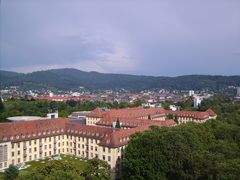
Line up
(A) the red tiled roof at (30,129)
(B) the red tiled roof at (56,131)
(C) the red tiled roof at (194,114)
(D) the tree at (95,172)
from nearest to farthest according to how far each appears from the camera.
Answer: (D) the tree at (95,172) < (B) the red tiled roof at (56,131) < (A) the red tiled roof at (30,129) < (C) the red tiled roof at (194,114)

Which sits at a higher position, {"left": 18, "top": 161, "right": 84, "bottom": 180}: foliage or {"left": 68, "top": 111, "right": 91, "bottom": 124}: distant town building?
{"left": 18, "top": 161, "right": 84, "bottom": 180}: foliage

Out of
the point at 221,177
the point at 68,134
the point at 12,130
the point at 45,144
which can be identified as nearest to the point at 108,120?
the point at 68,134

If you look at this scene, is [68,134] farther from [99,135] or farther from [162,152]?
[162,152]

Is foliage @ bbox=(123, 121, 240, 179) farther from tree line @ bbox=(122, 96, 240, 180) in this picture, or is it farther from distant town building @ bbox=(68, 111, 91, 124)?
distant town building @ bbox=(68, 111, 91, 124)

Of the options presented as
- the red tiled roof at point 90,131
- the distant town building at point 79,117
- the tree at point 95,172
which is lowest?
the distant town building at point 79,117

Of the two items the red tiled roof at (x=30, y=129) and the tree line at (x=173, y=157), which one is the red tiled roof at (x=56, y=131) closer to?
the red tiled roof at (x=30, y=129)

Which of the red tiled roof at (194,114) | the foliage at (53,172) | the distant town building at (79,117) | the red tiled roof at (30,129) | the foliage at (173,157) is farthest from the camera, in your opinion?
the red tiled roof at (194,114)

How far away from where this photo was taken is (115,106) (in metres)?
154

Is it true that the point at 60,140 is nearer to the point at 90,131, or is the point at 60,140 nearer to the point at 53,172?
the point at 90,131

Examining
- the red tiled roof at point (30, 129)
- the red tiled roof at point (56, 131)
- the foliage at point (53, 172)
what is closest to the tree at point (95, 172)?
the foliage at point (53, 172)

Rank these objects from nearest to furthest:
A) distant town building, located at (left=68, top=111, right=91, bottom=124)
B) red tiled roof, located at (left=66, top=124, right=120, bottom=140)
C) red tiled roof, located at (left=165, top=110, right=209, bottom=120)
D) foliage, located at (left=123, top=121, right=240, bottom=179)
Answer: foliage, located at (left=123, top=121, right=240, bottom=179) → red tiled roof, located at (left=66, top=124, right=120, bottom=140) → distant town building, located at (left=68, top=111, right=91, bottom=124) → red tiled roof, located at (left=165, top=110, right=209, bottom=120)

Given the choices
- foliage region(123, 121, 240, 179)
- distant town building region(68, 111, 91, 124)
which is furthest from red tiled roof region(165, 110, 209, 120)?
foliage region(123, 121, 240, 179)

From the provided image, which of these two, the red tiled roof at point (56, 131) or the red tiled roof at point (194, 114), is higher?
the red tiled roof at point (56, 131)

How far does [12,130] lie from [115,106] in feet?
284
